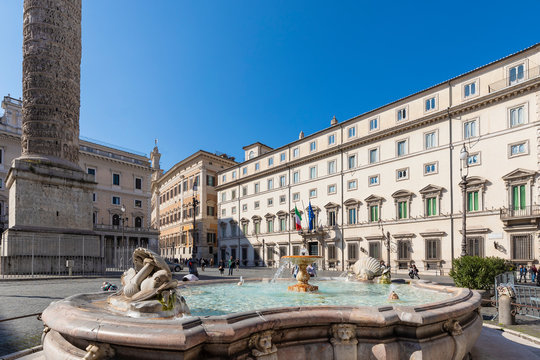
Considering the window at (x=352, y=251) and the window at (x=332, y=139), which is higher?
the window at (x=332, y=139)

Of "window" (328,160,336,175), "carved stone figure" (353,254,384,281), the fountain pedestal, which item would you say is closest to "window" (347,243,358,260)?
"window" (328,160,336,175)

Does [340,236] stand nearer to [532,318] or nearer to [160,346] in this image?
[532,318]

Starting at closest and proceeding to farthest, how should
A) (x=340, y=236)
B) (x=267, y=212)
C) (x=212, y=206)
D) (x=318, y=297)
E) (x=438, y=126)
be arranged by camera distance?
(x=318, y=297) < (x=438, y=126) < (x=340, y=236) < (x=267, y=212) < (x=212, y=206)

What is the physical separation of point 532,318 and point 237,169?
147 ft

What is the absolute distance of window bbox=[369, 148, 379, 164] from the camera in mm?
33781

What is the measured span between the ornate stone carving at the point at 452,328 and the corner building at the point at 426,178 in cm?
1681

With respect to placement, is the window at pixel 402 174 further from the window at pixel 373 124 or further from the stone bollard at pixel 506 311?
the stone bollard at pixel 506 311

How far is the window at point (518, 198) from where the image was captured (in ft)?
78.8

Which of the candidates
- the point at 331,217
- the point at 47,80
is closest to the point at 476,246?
the point at 331,217

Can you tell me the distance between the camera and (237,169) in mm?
52281

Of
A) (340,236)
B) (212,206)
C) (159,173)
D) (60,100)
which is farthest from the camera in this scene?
(159,173)

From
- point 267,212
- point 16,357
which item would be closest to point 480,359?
point 16,357

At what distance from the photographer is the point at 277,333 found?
3.76 m

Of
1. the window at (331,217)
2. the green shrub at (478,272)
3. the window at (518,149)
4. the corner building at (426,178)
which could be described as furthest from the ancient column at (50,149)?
the window at (518,149)
